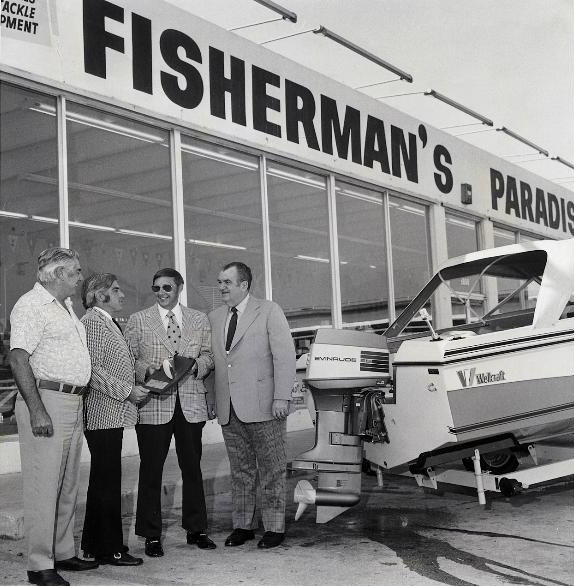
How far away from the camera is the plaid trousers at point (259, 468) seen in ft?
15.9

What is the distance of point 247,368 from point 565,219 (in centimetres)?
1573

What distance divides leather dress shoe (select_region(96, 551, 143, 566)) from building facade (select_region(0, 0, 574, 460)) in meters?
3.13

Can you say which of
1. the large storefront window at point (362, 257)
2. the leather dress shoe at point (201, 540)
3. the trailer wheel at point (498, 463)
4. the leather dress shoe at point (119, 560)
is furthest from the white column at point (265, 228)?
the leather dress shoe at point (119, 560)

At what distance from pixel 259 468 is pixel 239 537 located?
42cm

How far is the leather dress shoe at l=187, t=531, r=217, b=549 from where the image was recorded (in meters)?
4.76

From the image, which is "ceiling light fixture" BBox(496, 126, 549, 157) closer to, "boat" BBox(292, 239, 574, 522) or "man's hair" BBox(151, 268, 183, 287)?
"boat" BBox(292, 239, 574, 522)

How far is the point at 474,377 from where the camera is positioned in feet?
16.3

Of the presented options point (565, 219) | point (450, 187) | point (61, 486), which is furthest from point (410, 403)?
point (565, 219)

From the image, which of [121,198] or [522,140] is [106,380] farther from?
[522,140]

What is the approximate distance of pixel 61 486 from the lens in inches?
167

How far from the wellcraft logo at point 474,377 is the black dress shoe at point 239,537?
62.3 inches

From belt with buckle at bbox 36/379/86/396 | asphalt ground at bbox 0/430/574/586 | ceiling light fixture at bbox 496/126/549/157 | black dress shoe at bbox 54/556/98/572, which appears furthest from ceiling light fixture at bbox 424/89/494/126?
black dress shoe at bbox 54/556/98/572

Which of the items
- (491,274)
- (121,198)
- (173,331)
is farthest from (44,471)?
(121,198)

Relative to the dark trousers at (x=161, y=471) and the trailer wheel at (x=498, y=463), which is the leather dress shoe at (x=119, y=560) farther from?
the trailer wheel at (x=498, y=463)
